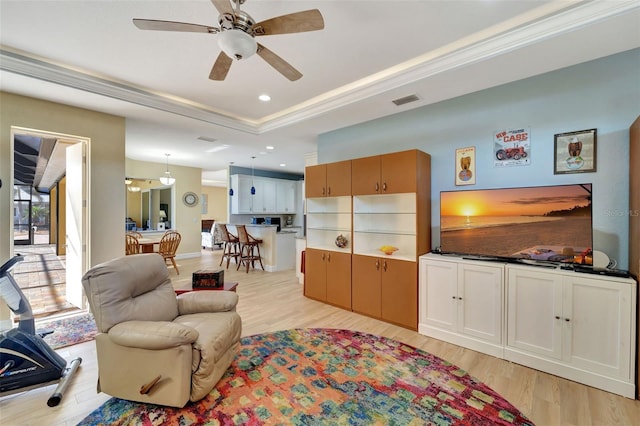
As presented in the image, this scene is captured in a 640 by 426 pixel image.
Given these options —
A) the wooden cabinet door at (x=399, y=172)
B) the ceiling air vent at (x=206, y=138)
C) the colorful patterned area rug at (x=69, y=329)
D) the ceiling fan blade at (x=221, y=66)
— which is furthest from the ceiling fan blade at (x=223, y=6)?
Answer: the ceiling air vent at (x=206, y=138)

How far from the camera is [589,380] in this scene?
222 centimetres

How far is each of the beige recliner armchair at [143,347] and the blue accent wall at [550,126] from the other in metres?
2.80

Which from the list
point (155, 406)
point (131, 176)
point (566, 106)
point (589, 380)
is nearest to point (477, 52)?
point (566, 106)

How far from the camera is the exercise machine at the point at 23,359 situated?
200 centimetres

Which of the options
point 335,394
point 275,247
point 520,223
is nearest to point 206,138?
point 275,247

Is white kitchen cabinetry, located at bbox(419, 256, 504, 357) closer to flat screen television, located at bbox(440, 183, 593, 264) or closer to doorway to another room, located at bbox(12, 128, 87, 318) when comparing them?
flat screen television, located at bbox(440, 183, 593, 264)

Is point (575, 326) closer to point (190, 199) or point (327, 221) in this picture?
point (327, 221)

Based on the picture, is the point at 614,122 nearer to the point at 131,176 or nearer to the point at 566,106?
the point at 566,106

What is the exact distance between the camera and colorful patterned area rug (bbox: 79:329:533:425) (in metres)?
1.84

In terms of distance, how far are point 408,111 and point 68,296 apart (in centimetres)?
563

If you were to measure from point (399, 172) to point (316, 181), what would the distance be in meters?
1.44

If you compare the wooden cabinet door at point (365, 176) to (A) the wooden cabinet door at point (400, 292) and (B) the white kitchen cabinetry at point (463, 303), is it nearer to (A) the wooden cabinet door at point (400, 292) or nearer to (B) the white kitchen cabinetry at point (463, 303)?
(A) the wooden cabinet door at point (400, 292)

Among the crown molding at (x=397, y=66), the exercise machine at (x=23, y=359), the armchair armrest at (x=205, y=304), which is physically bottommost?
the exercise machine at (x=23, y=359)

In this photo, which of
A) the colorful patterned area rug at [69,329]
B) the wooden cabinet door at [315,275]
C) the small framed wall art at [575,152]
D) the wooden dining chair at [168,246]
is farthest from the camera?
the wooden dining chair at [168,246]
